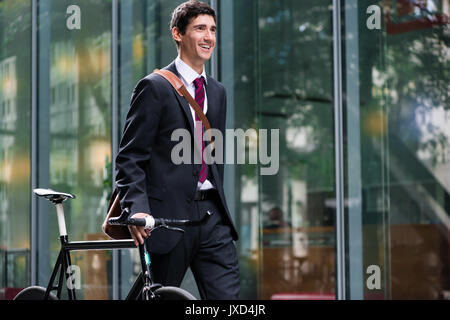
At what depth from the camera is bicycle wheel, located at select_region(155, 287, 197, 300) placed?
11.5ft

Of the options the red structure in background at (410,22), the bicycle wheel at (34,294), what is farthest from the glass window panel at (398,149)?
the bicycle wheel at (34,294)

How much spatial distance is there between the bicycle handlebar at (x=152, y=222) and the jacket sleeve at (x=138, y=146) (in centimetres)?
6

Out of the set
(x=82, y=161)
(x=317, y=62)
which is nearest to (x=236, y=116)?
(x=82, y=161)

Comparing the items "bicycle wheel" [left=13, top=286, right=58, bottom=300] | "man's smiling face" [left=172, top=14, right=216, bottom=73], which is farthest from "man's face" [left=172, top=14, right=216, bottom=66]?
"bicycle wheel" [left=13, top=286, right=58, bottom=300]

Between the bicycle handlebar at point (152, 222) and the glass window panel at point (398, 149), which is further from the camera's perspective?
the glass window panel at point (398, 149)

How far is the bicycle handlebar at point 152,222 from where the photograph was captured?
3506mm

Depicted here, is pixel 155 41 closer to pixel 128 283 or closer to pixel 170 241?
pixel 128 283

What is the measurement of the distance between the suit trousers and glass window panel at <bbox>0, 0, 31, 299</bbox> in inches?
237

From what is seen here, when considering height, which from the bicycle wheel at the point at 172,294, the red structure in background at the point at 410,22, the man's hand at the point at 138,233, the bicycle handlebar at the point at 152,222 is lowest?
the bicycle wheel at the point at 172,294

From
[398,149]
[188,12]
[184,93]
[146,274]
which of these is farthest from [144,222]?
[398,149]

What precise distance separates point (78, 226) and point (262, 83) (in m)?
2.90

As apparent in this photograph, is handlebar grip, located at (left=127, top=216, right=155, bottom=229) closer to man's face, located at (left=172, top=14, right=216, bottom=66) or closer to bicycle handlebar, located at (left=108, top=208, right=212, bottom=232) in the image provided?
bicycle handlebar, located at (left=108, top=208, right=212, bottom=232)

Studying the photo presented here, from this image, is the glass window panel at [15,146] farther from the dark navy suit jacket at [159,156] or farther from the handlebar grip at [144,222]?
the handlebar grip at [144,222]

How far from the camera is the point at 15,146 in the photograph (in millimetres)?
9719
